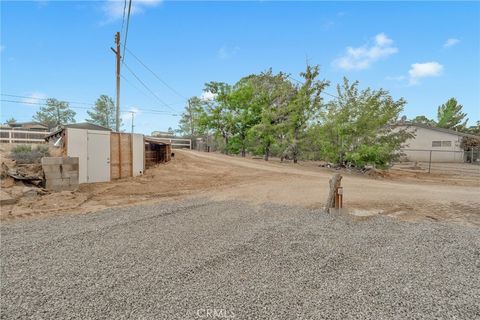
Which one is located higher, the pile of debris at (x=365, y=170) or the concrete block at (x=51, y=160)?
the concrete block at (x=51, y=160)

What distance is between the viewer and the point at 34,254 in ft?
11.4

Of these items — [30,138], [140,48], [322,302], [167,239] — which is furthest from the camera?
[30,138]

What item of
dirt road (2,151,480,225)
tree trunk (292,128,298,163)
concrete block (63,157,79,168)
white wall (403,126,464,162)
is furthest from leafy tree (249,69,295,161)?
concrete block (63,157,79,168)

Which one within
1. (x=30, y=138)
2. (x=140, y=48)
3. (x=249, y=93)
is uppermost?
(x=140, y=48)

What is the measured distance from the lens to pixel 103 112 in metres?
39.3

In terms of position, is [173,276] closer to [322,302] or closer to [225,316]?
[225,316]

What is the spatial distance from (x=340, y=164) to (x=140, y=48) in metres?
14.6

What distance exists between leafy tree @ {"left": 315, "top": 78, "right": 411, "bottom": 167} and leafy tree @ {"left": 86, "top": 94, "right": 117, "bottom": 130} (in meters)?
36.3

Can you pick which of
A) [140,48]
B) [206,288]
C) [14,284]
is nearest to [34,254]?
[14,284]

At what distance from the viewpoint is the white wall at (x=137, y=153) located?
1054cm

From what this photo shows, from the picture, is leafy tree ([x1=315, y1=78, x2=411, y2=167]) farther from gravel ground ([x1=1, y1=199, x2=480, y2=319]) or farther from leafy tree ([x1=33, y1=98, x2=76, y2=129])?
leafy tree ([x1=33, y1=98, x2=76, y2=129])

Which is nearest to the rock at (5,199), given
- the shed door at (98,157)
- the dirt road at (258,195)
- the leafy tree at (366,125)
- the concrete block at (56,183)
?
the dirt road at (258,195)

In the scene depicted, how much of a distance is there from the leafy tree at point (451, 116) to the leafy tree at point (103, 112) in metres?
49.4

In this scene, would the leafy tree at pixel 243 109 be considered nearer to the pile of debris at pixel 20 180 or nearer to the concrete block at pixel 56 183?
the concrete block at pixel 56 183
